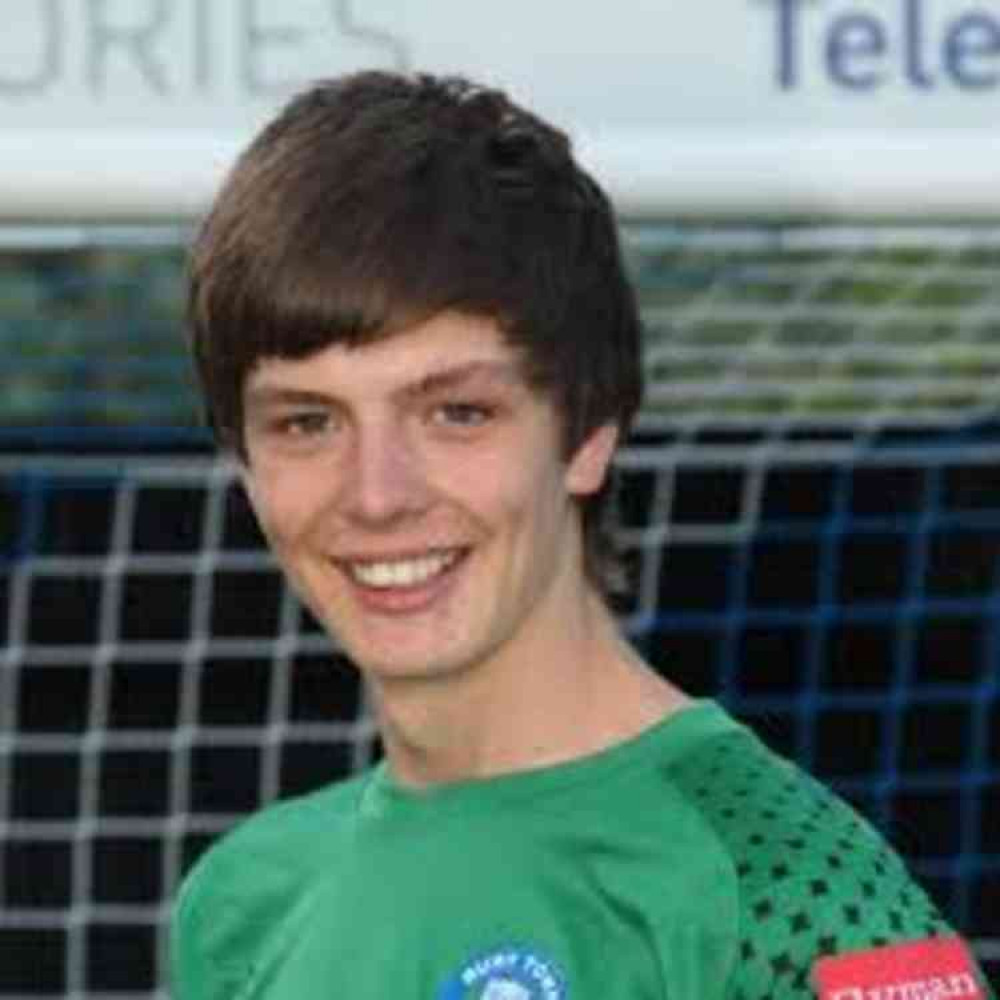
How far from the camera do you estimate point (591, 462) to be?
2.13 meters

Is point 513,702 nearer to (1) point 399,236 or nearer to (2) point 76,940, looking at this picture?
(1) point 399,236

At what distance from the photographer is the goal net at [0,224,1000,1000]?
13.9 feet

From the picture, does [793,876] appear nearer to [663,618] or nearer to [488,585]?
[488,585]

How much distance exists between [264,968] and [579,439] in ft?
1.06

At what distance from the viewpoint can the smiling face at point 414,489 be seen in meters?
2.03

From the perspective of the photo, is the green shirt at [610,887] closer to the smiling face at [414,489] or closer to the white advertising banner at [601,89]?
the smiling face at [414,489]

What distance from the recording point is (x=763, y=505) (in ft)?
14.0

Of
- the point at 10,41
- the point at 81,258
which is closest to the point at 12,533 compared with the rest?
the point at 81,258

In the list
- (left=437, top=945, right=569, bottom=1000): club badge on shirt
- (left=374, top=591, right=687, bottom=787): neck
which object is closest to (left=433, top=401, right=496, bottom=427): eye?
(left=374, top=591, right=687, bottom=787): neck

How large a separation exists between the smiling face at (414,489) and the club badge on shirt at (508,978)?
0.45ft

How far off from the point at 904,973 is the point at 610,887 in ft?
0.47

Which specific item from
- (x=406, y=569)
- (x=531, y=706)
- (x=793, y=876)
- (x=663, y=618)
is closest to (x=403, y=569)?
(x=406, y=569)

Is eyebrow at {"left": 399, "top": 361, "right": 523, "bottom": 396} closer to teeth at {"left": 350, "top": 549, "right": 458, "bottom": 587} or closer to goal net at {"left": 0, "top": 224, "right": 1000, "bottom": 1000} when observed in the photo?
teeth at {"left": 350, "top": 549, "right": 458, "bottom": 587}

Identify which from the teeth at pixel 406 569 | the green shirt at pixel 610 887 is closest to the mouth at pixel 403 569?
the teeth at pixel 406 569
